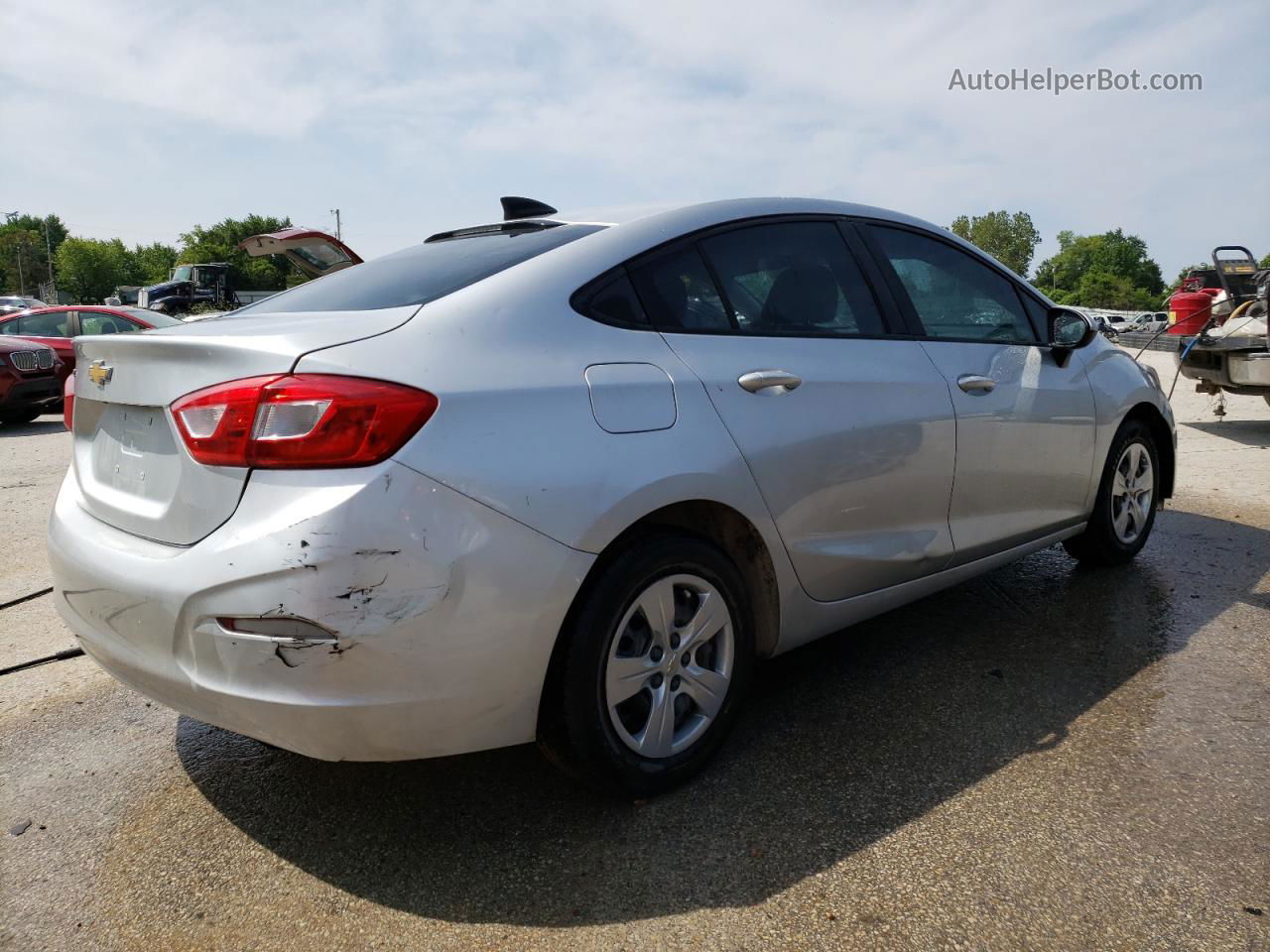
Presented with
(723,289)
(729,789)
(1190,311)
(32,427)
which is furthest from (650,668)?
(32,427)

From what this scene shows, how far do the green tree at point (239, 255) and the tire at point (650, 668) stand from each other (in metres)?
104

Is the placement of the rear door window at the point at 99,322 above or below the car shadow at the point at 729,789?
above

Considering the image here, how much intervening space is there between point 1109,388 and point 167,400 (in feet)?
12.1

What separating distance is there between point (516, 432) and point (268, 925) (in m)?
1.19

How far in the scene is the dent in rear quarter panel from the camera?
4.13 m

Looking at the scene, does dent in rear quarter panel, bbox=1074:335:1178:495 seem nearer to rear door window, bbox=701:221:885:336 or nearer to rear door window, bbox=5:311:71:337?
rear door window, bbox=701:221:885:336

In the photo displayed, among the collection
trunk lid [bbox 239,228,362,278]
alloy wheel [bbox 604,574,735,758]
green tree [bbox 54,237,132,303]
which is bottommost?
alloy wheel [bbox 604,574,735,758]

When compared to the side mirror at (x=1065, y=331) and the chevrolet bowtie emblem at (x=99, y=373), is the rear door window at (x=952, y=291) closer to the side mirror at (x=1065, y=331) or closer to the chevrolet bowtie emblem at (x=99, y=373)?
the side mirror at (x=1065, y=331)

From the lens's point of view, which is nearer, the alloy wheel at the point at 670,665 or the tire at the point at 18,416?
the alloy wheel at the point at 670,665

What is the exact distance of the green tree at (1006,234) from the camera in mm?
104213

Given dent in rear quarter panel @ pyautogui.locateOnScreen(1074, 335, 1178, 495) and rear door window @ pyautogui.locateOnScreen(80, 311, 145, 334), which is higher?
rear door window @ pyautogui.locateOnScreen(80, 311, 145, 334)

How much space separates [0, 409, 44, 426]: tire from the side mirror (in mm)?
12069

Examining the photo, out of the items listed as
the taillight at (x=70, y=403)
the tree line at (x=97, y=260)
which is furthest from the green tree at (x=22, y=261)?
the taillight at (x=70, y=403)

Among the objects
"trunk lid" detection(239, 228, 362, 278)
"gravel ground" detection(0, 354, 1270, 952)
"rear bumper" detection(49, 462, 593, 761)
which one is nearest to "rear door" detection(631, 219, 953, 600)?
"gravel ground" detection(0, 354, 1270, 952)
